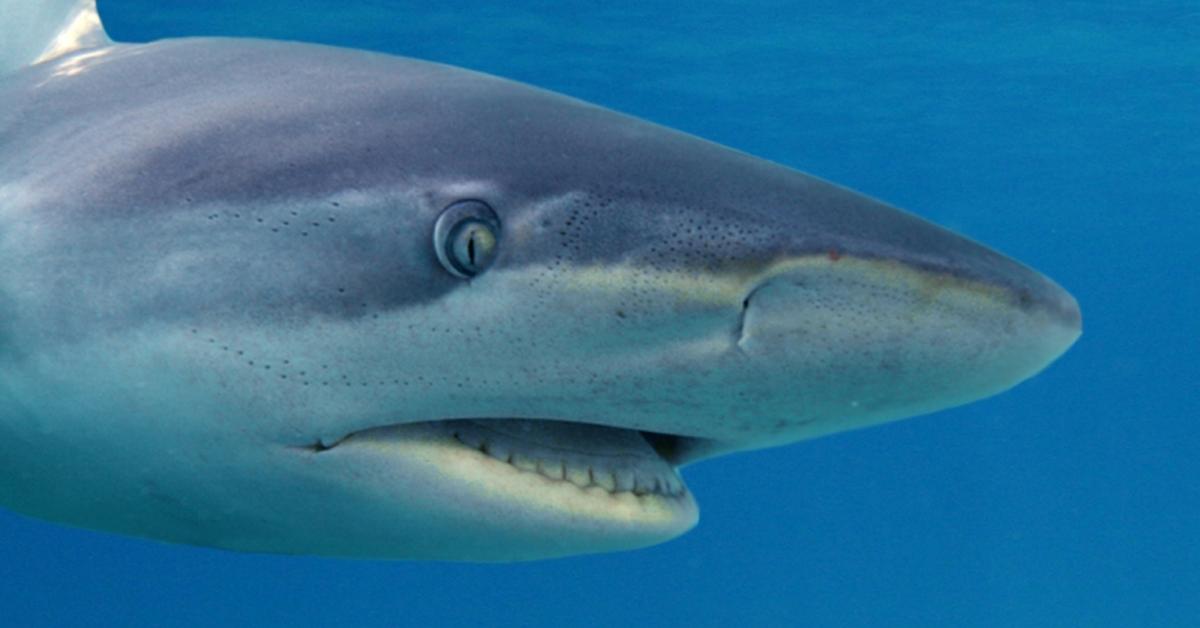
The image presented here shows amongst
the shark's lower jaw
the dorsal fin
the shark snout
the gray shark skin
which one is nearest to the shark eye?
the gray shark skin

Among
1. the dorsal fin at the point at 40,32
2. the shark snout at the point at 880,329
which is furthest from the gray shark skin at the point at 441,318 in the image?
the dorsal fin at the point at 40,32

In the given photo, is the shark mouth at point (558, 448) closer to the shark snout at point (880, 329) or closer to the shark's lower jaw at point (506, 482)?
the shark's lower jaw at point (506, 482)

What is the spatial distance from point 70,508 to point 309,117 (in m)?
1.09

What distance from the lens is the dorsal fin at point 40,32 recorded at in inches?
138

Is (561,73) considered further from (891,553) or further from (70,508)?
(891,553)

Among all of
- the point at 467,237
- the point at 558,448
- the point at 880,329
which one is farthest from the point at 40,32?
the point at 880,329

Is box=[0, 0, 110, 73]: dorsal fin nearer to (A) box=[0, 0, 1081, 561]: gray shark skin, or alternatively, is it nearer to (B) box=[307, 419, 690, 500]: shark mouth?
(A) box=[0, 0, 1081, 561]: gray shark skin

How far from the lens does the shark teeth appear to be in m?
2.08

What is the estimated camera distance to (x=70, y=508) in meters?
2.63

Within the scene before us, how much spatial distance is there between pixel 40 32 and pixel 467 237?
2.40 m

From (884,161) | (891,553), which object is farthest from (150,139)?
(891,553)

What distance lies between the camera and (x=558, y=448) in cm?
210

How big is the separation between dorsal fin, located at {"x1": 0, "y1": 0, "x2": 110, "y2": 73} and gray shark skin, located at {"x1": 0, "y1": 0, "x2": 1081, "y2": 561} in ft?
3.88

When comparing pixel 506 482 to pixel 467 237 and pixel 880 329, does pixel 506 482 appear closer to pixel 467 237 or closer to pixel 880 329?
pixel 467 237
